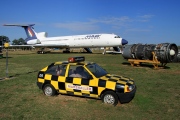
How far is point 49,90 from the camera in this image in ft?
26.6

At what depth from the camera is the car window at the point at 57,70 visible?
787 centimetres

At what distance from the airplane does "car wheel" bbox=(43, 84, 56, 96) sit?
29.2 meters

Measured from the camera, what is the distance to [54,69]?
8.12m

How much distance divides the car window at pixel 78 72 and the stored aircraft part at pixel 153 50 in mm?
10838

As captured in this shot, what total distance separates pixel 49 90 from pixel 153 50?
38.3 feet

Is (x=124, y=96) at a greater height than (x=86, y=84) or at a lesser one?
lesser

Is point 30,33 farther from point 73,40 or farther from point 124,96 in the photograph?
point 124,96

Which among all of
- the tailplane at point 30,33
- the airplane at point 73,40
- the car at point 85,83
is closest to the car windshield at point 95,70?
the car at point 85,83

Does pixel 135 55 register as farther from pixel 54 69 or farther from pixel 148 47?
pixel 54 69

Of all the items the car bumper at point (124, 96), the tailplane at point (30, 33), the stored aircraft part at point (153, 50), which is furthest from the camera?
the tailplane at point (30, 33)

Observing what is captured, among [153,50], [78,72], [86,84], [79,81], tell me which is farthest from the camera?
[153,50]

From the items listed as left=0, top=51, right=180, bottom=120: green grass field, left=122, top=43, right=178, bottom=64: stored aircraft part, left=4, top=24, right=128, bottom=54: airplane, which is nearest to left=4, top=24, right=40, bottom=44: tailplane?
left=4, top=24, right=128, bottom=54: airplane

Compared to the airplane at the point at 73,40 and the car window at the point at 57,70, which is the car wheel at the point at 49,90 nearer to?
the car window at the point at 57,70

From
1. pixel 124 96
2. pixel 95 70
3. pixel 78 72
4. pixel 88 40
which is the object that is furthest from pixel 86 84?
pixel 88 40
